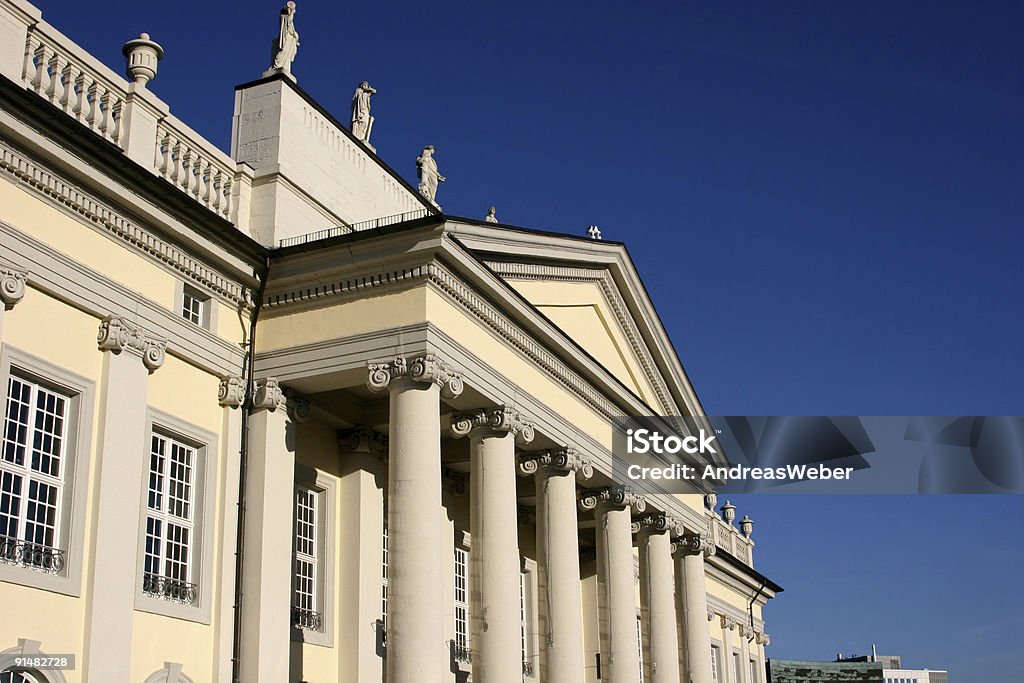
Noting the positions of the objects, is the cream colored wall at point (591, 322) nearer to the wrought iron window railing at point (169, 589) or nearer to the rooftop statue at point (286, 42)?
the rooftop statue at point (286, 42)

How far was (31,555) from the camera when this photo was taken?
1630cm

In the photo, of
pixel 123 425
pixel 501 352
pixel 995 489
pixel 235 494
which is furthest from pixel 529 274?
pixel 995 489

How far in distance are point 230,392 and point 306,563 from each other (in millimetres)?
3600

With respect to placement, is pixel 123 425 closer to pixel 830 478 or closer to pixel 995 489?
pixel 830 478

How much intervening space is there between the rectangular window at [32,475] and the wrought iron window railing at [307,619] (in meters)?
5.36

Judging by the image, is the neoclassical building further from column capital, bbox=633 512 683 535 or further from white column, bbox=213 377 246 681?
column capital, bbox=633 512 683 535

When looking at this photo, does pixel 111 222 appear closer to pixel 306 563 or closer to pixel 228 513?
pixel 228 513

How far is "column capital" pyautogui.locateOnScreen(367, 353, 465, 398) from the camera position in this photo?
19688 mm

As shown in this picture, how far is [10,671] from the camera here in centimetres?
1562

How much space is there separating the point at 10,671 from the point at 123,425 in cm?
376

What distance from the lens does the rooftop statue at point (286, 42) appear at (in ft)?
77.8

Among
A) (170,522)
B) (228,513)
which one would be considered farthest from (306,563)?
(170,522)

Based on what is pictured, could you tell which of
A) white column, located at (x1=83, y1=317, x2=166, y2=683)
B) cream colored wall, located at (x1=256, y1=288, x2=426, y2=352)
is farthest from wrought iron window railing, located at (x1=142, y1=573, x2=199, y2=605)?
cream colored wall, located at (x1=256, y1=288, x2=426, y2=352)

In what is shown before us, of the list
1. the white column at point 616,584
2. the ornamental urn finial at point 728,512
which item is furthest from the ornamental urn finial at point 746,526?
the white column at point 616,584
